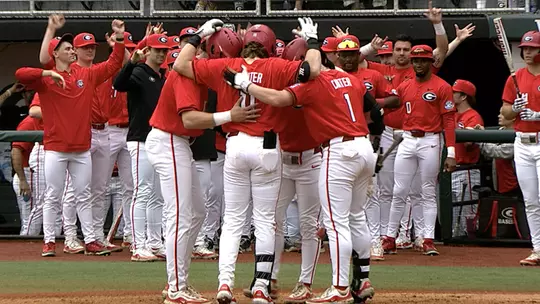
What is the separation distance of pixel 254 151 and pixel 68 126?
413 centimetres

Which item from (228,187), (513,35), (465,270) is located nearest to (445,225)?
(465,270)

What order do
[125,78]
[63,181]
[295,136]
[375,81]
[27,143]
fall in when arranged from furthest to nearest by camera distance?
[27,143]
[63,181]
[375,81]
[125,78]
[295,136]

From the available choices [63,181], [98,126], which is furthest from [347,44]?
[63,181]

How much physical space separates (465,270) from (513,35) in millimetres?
5997

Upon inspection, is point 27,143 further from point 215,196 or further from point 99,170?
point 215,196

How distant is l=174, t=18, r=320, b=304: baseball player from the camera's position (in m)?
7.30

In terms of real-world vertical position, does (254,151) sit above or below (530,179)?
above

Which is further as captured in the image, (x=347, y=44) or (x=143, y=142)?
(x=143, y=142)

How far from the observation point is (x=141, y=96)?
10477 millimetres

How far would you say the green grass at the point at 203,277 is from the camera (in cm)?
866

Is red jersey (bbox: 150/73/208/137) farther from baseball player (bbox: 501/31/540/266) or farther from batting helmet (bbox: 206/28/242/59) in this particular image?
baseball player (bbox: 501/31/540/266)

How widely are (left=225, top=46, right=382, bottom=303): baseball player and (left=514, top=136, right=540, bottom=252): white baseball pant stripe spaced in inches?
134

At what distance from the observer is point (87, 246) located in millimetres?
11211

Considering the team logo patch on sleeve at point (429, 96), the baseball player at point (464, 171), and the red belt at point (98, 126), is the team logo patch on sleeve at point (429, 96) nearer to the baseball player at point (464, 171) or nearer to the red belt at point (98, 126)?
the baseball player at point (464, 171)
